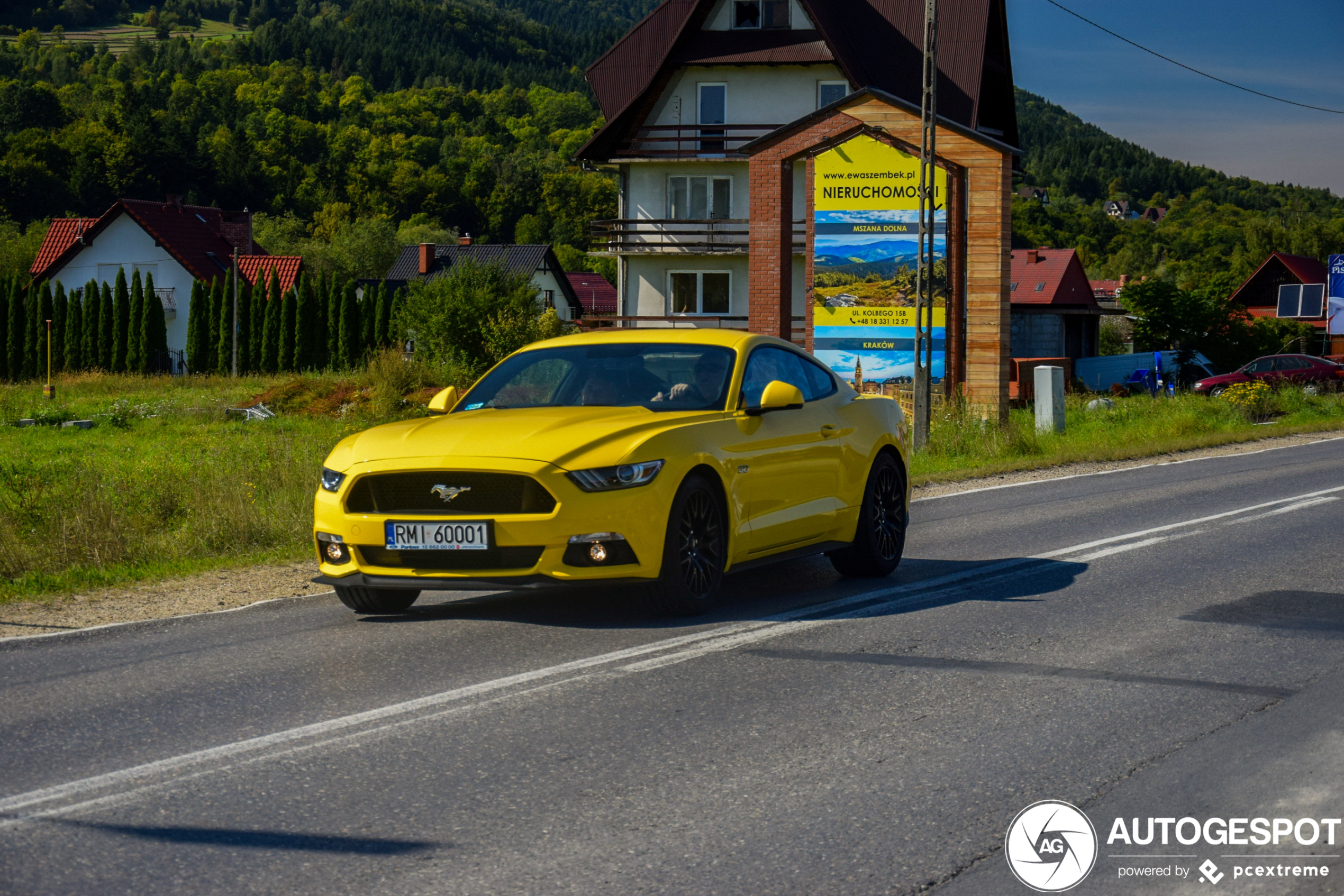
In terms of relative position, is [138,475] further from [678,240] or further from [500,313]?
[678,240]

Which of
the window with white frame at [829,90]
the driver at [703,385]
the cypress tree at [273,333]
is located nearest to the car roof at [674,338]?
the driver at [703,385]

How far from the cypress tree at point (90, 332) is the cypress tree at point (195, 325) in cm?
404

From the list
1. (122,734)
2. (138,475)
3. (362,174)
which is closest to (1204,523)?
(122,734)

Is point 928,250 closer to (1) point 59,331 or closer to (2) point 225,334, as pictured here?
(2) point 225,334

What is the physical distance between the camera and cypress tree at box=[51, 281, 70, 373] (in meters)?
60.9

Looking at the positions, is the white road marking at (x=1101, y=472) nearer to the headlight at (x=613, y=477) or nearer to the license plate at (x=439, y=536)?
the headlight at (x=613, y=477)

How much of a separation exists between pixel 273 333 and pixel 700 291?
22.4 metres

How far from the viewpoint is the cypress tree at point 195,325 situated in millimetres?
60250

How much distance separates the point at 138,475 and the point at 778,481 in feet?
32.2

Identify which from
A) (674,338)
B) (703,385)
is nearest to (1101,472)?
(674,338)

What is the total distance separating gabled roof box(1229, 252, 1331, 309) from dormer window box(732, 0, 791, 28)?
4836 cm

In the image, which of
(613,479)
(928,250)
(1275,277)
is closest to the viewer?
(613,479)

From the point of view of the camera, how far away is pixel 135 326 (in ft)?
199

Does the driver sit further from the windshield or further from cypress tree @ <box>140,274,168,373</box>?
cypress tree @ <box>140,274,168,373</box>
